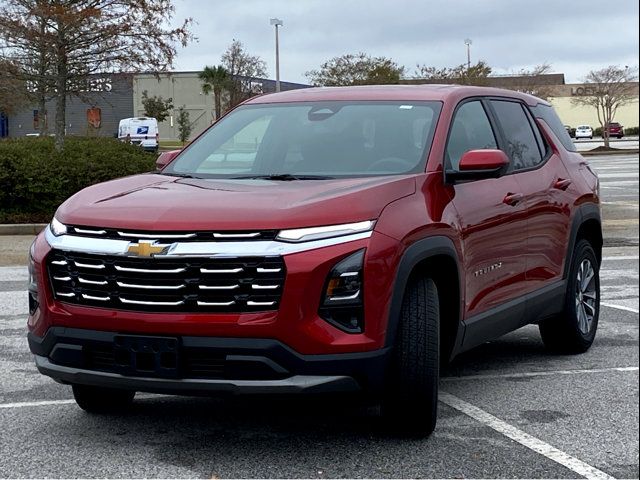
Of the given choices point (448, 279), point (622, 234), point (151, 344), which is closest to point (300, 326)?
point (151, 344)

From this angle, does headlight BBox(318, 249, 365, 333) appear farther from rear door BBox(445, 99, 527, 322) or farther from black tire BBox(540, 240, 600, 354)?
black tire BBox(540, 240, 600, 354)

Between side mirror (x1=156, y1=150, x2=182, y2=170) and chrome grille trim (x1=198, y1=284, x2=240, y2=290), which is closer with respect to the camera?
chrome grille trim (x1=198, y1=284, x2=240, y2=290)

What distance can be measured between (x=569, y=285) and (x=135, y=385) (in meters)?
3.35

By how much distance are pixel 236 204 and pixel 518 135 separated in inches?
105

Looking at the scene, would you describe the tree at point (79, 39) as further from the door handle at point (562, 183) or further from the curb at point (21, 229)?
the door handle at point (562, 183)

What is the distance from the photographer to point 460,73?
48500mm

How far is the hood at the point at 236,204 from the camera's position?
4.39 m

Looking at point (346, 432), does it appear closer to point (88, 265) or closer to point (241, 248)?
point (241, 248)

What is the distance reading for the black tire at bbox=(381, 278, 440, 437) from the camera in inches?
181

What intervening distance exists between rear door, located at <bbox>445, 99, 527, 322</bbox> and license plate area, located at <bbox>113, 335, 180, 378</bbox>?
169cm

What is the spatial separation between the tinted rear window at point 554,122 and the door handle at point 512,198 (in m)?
1.18

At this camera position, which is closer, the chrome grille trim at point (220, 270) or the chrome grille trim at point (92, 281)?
the chrome grille trim at point (220, 270)

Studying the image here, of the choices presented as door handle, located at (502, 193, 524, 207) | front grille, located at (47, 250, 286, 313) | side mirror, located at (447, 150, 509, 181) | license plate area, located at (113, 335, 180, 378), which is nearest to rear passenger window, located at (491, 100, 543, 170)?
door handle, located at (502, 193, 524, 207)

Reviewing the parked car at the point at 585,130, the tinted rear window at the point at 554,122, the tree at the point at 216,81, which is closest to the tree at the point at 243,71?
the tree at the point at 216,81
